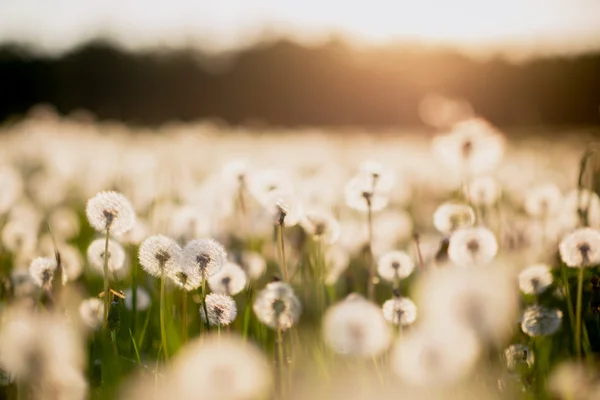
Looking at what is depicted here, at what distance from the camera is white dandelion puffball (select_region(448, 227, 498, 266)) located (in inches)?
59.9

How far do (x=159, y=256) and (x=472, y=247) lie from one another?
2.03ft

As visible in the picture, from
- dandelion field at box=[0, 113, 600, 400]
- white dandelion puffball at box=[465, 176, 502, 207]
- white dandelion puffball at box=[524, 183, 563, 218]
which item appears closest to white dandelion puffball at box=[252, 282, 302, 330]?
dandelion field at box=[0, 113, 600, 400]

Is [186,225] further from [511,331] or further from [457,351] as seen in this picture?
[457,351]

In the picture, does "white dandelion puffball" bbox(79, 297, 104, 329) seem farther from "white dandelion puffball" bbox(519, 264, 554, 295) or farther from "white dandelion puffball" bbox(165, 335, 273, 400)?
"white dandelion puffball" bbox(519, 264, 554, 295)

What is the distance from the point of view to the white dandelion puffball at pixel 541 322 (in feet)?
4.74

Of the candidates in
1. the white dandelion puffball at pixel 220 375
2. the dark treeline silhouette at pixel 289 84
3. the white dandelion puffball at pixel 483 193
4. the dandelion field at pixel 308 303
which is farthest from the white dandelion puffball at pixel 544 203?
the dark treeline silhouette at pixel 289 84

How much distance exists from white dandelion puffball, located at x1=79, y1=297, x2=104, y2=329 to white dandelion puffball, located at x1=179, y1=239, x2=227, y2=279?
338 mm

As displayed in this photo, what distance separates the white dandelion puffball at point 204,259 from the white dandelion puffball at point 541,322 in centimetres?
60

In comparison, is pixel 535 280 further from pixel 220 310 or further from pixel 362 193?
pixel 220 310

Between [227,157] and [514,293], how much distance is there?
14.9 feet

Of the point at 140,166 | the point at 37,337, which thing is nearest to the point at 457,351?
the point at 37,337

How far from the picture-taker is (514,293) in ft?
5.91

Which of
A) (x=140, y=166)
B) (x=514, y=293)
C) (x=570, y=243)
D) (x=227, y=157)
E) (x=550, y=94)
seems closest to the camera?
(x=570, y=243)

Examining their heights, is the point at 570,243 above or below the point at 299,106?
below
